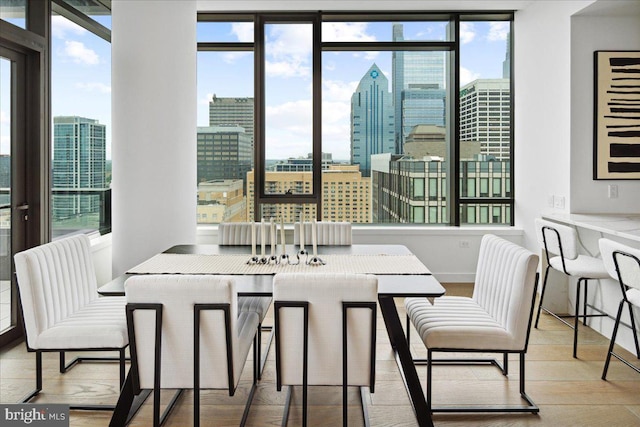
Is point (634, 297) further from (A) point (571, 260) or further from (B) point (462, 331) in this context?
(B) point (462, 331)

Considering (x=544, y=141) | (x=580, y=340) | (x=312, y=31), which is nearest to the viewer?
(x=580, y=340)

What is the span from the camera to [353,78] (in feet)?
18.7

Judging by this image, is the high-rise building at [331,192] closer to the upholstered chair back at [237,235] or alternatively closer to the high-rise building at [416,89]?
→ the high-rise building at [416,89]

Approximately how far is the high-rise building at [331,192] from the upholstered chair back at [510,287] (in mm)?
2855

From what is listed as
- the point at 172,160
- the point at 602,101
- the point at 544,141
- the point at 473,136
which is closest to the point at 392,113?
the point at 473,136

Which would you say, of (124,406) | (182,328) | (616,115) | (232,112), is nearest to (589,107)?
(616,115)

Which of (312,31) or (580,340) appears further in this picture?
(312,31)

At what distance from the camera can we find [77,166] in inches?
173

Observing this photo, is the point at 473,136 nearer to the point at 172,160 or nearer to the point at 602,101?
the point at 602,101

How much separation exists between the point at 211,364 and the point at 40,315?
0.98 metres

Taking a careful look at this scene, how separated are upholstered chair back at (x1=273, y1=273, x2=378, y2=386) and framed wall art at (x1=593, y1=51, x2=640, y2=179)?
10.5 feet

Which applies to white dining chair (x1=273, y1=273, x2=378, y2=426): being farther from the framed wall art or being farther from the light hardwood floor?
the framed wall art

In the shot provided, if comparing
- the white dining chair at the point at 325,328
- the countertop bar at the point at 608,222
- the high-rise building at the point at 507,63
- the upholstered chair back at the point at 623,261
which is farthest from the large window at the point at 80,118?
the high-rise building at the point at 507,63

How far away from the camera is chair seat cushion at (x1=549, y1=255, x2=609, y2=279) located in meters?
3.49
